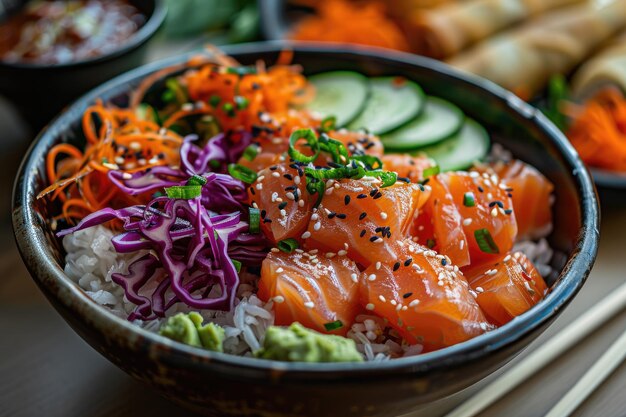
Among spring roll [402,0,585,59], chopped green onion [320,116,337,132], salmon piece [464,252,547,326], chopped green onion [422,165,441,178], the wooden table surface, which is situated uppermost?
spring roll [402,0,585,59]

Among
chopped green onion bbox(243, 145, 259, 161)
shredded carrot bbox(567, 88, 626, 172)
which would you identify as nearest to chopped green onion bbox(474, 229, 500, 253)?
chopped green onion bbox(243, 145, 259, 161)

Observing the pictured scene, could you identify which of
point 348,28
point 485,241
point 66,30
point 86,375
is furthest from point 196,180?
point 348,28

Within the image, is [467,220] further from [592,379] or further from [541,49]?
[541,49]

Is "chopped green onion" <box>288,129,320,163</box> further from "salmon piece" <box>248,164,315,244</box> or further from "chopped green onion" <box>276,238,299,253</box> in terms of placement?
"chopped green onion" <box>276,238,299,253</box>

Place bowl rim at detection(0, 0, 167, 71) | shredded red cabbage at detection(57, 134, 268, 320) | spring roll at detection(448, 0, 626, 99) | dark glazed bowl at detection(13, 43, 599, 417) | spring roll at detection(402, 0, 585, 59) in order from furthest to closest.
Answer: spring roll at detection(402, 0, 585, 59), spring roll at detection(448, 0, 626, 99), bowl rim at detection(0, 0, 167, 71), shredded red cabbage at detection(57, 134, 268, 320), dark glazed bowl at detection(13, 43, 599, 417)

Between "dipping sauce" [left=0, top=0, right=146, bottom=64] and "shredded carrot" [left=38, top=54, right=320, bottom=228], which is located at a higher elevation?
"shredded carrot" [left=38, top=54, right=320, bottom=228]

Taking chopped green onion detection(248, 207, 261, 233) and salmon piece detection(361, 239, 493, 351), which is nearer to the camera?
salmon piece detection(361, 239, 493, 351)

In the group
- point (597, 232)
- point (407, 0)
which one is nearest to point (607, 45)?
point (407, 0)
